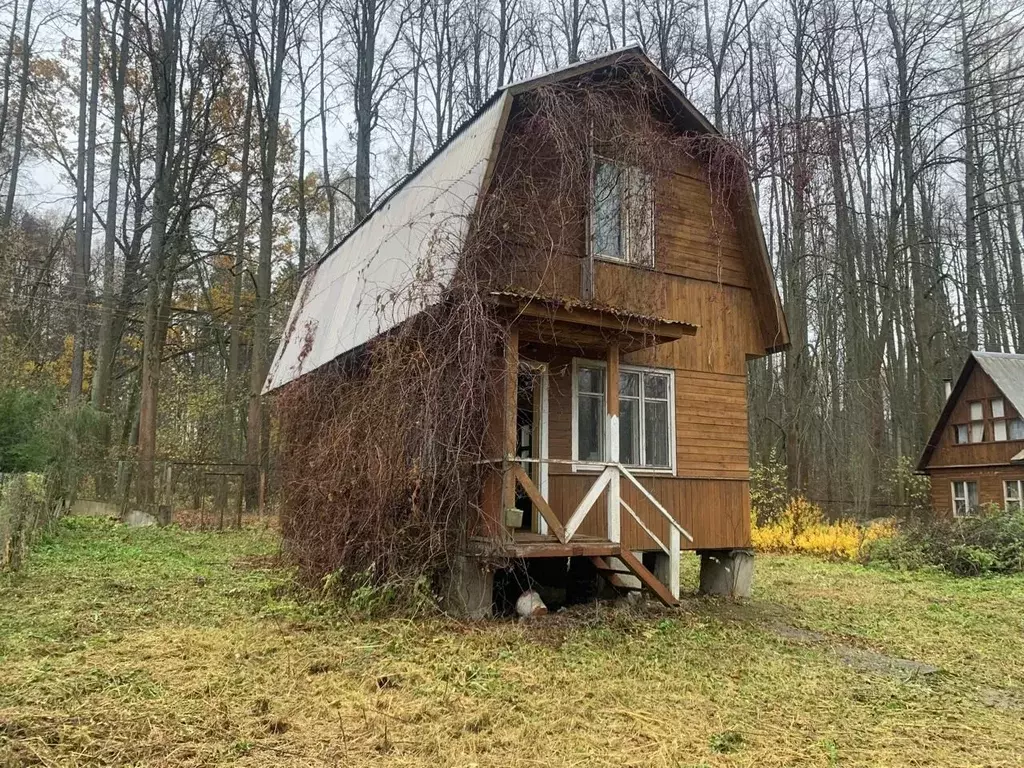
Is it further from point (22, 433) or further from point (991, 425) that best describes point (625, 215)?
point (991, 425)

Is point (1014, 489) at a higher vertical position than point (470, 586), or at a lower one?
higher

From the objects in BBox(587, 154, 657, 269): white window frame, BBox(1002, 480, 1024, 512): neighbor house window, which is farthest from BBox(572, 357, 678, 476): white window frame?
BBox(1002, 480, 1024, 512): neighbor house window

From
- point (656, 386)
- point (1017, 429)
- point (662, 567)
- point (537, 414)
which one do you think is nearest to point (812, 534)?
point (1017, 429)

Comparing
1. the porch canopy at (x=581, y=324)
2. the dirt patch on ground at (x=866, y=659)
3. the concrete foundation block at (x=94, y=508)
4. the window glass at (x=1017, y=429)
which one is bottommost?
the dirt patch on ground at (x=866, y=659)

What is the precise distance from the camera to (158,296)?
19.9 metres

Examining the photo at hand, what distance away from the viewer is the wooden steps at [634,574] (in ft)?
27.1

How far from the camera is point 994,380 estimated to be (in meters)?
22.6

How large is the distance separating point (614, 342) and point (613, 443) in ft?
3.74

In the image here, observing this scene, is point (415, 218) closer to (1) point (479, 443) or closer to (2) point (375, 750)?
(1) point (479, 443)

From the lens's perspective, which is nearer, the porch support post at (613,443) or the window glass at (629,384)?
the porch support post at (613,443)

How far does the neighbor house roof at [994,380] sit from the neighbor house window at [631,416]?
54.0 ft

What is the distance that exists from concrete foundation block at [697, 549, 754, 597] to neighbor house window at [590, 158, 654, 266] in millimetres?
4031

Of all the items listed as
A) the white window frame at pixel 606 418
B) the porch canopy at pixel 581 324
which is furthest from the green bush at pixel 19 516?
the white window frame at pixel 606 418

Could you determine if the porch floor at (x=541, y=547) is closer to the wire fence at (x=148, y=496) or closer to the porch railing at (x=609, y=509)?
the porch railing at (x=609, y=509)
